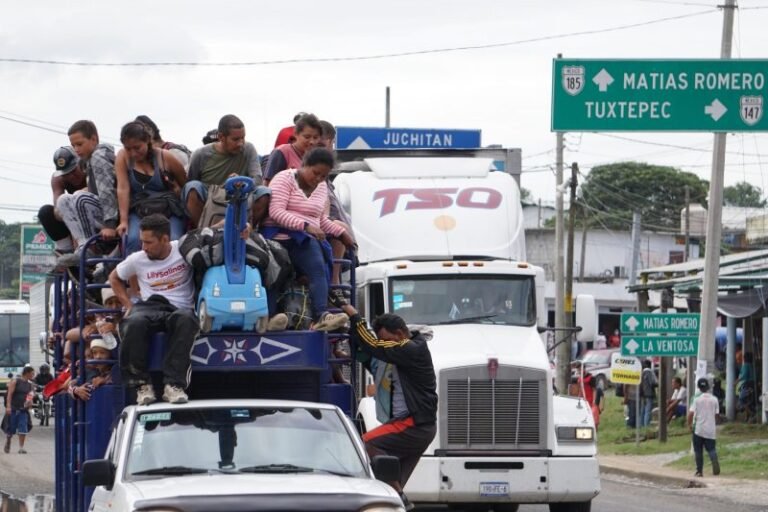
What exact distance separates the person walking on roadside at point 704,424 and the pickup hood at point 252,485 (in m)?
15.8

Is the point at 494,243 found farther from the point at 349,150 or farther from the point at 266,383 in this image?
the point at 266,383

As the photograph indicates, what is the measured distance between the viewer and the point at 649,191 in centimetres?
9912

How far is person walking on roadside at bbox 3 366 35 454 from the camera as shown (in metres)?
30.2

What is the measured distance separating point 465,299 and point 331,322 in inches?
246

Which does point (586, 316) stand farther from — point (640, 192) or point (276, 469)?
point (640, 192)

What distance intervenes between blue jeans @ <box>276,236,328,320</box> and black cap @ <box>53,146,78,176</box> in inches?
86.0

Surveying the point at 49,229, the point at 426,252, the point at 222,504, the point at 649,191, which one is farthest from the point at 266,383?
the point at 649,191

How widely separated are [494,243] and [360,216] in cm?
165

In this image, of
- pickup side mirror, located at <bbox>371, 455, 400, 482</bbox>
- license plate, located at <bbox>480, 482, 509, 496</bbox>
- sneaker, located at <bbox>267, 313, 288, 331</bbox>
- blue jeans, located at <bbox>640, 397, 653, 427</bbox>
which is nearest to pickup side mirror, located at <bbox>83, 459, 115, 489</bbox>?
pickup side mirror, located at <bbox>371, 455, 400, 482</bbox>

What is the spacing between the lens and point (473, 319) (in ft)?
56.9

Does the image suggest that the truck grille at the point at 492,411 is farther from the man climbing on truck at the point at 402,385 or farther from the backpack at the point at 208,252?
the backpack at the point at 208,252

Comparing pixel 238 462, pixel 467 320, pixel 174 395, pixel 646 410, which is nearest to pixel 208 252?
pixel 174 395

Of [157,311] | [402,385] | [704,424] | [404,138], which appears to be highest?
[404,138]

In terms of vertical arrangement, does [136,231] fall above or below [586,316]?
above
